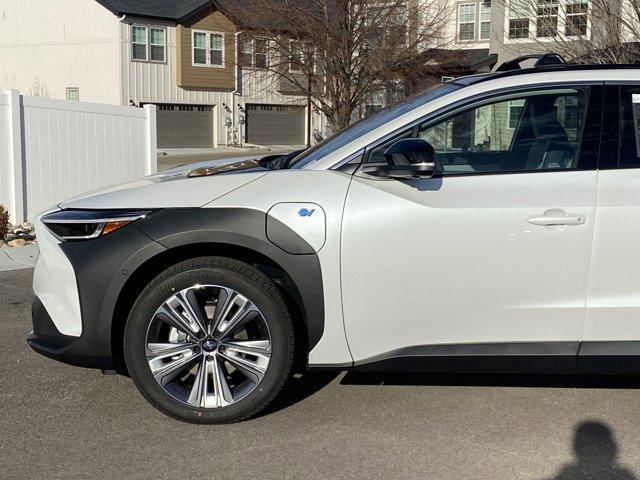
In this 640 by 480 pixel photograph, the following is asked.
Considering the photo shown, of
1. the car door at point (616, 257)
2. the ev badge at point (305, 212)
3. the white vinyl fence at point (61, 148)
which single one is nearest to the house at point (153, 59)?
the white vinyl fence at point (61, 148)

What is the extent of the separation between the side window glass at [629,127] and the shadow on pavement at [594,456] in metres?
1.37

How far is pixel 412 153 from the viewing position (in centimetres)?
395

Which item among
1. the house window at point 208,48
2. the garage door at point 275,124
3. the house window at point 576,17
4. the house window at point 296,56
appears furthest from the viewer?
the garage door at point 275,124

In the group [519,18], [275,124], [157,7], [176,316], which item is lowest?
[176,316]

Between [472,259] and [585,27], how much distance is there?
1204 centimetres

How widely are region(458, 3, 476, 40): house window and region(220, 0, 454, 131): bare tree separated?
1336 cm

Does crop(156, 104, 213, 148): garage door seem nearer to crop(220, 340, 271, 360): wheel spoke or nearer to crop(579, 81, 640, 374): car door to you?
crop(220, 340, 271, 360): wheel spoke

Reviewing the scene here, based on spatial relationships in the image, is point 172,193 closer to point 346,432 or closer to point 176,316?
point 176,316

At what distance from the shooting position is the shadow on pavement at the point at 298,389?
4.56 meters

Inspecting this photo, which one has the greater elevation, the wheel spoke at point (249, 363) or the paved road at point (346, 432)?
the wheel spoke at point (249, 363)

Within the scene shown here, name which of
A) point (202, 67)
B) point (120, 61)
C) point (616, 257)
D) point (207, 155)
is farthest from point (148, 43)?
point (616, 257)

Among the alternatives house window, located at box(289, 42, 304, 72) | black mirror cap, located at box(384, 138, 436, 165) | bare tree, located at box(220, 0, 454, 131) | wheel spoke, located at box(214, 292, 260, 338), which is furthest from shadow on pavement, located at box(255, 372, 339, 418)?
house window, located at box(289, 42, 304, 72)

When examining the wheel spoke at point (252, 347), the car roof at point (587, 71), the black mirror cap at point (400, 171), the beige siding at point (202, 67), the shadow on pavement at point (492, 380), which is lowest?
the shadow on pavement at point (492, 380)

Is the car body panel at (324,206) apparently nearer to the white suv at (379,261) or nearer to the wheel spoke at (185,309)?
the white suv at (379,261)
